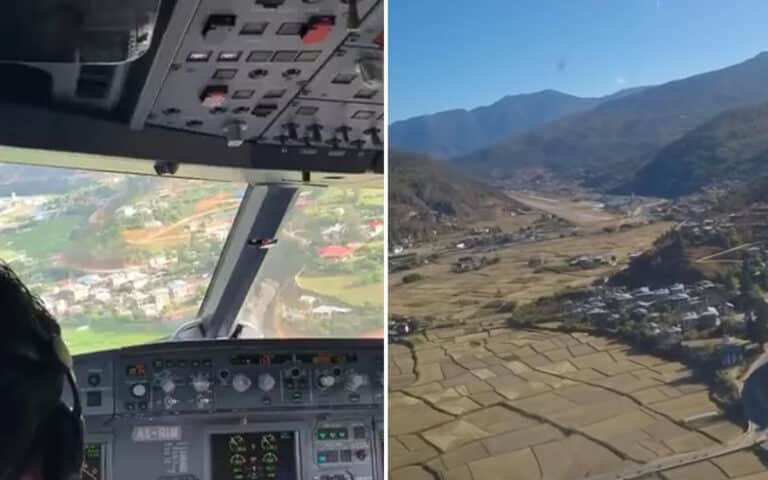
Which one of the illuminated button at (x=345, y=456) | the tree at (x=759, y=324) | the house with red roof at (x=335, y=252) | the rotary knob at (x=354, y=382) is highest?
the tree at (x=759, y=324)

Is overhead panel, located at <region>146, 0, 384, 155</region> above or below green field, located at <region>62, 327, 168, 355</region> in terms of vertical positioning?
above

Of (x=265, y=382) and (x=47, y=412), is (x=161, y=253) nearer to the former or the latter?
(x=265, y=382)

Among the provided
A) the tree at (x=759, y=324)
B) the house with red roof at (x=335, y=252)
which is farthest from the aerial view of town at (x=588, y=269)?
the house with red roof at (x=335, y=252)

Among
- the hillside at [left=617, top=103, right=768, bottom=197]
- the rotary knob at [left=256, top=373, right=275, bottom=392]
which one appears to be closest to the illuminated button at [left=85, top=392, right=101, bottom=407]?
the rotary knob at [left=256, top=373, right=275, bottom=392]

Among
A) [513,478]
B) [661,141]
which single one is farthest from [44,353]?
[661,141]

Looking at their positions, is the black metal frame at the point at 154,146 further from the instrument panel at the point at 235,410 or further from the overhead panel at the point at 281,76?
the instrument panel at the point at 235,410

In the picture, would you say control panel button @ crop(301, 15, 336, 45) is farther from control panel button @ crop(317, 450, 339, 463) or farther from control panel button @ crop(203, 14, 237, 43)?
control panel button @ crop(317, 450, 339, 463)
